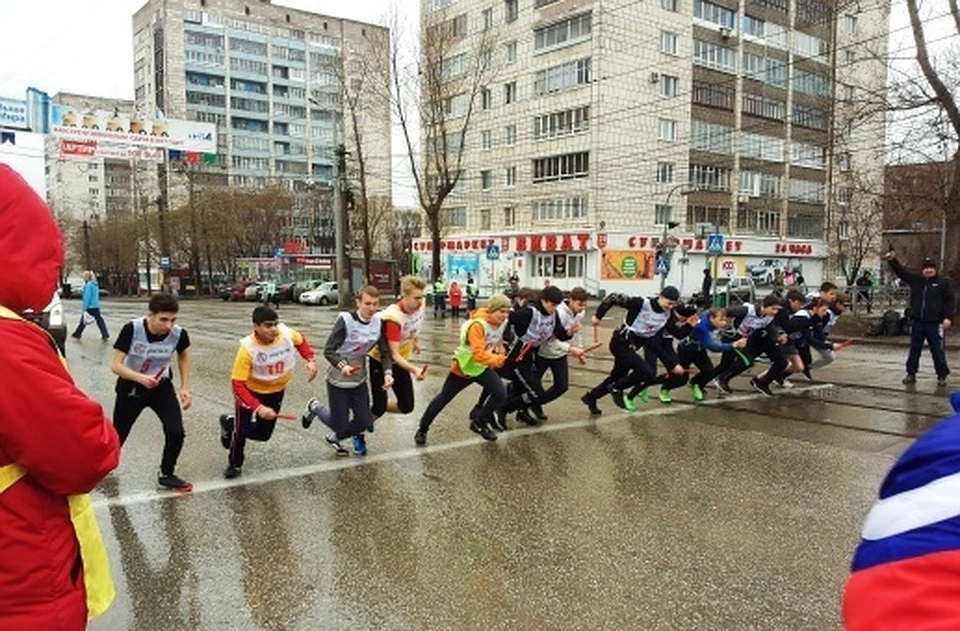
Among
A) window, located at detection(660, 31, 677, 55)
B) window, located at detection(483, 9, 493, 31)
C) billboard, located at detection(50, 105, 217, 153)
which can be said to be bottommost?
billboard, located at detection(50, 105, 217, 153)

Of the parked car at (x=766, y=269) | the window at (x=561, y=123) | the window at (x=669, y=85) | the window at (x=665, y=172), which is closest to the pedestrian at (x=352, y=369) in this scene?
the window at (x=561, y=123)

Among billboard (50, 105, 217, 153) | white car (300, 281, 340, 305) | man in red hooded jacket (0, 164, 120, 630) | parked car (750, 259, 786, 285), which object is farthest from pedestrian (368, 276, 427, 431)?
parked car (750, 259, 786, 285)

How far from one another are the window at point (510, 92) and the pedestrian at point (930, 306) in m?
39.9

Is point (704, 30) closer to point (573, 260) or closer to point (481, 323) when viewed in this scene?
point (573, 260)

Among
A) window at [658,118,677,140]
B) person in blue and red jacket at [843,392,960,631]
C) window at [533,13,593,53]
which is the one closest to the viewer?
person in blue and red jacket at [843,392,960,631]

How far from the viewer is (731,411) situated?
9.27 metres

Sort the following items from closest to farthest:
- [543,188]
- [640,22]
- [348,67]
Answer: [348,67] → [640,22] → [543,188]

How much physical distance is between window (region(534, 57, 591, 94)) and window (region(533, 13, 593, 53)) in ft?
4.36

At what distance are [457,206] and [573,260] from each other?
1219 centimetres

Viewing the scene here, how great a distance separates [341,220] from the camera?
107 feet

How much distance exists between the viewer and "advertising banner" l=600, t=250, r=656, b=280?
42.8 meters

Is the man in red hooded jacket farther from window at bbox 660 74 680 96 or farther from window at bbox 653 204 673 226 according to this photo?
window at bbox 660 74 680 96

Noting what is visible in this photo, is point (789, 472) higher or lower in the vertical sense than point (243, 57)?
lower

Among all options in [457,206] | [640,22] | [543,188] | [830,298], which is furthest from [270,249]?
[830,298]
